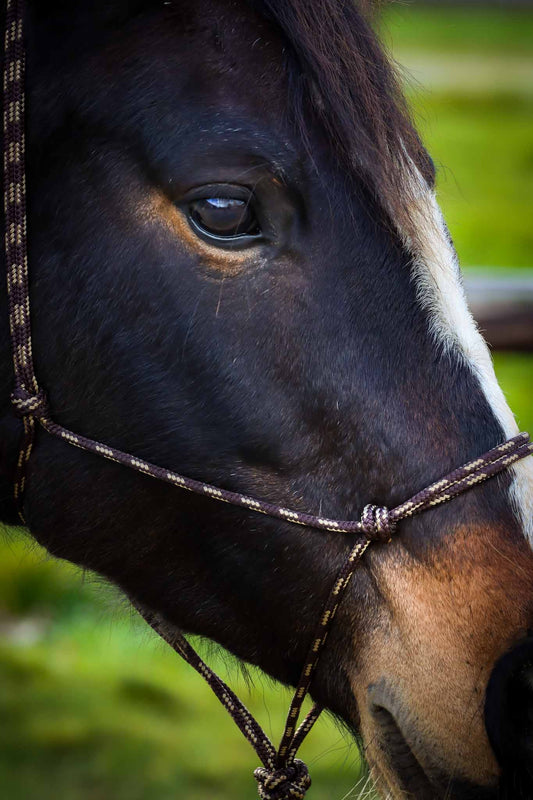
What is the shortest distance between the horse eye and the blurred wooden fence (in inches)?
102

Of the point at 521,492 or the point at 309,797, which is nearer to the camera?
the point at 521,492

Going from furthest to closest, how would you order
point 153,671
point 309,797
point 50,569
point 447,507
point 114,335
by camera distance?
point 50,569, point 153,671, point 309,797, point 114,335, point 447,507

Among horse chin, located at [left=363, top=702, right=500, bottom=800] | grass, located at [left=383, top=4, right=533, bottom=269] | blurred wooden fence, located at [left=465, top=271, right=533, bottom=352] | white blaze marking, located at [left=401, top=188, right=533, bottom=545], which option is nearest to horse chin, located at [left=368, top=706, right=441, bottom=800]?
horse chin, located at [left=363, top=702, right=500, bottom=800]

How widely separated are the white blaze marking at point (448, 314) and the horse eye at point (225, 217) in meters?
0.27

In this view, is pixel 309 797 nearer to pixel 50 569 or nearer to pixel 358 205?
pixel 50 569

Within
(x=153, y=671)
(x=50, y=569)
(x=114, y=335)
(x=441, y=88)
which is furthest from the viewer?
(x=441, y=88)

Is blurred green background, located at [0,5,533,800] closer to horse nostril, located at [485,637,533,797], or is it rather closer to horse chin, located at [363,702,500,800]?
horse chin, located at [363,702,500,800]

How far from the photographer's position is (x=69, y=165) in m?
1.57

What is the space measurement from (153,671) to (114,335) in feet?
8.44

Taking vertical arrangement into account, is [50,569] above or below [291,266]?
above

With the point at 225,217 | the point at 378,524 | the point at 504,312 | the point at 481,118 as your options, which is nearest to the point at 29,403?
the point at 225,217

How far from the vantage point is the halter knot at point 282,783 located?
1709 mm

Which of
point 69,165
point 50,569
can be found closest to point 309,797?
point 50,569

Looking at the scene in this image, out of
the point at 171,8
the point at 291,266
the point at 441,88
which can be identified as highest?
the point at 441,88
